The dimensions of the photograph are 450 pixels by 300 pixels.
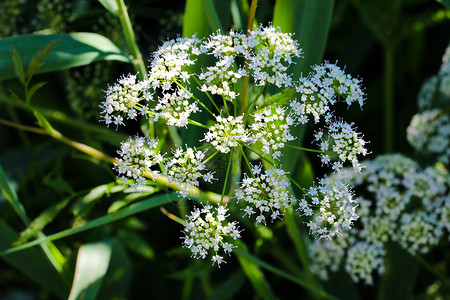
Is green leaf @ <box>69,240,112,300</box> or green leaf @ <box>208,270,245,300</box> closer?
green leaf @ <box>69,240,112,300</box>

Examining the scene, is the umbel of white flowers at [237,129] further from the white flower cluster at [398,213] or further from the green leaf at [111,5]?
the white flower cluster at [398,213]

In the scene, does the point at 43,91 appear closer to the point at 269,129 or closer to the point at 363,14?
the point at 363,14

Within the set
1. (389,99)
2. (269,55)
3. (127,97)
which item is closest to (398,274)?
(389,99)

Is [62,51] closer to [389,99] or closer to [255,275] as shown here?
[255,275]

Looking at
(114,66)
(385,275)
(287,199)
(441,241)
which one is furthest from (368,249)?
(114,66)

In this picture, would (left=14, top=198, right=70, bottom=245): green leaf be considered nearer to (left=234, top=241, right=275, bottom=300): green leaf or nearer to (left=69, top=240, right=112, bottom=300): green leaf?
(left=69, top=240, right=112, bottom=300): green leaf

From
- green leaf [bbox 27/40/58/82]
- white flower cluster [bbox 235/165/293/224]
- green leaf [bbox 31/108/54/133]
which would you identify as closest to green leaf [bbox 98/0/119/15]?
green leaf [bbox 27/40/58/82]

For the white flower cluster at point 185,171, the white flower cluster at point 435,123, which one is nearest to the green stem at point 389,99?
the white flower cluster at point 435,123
